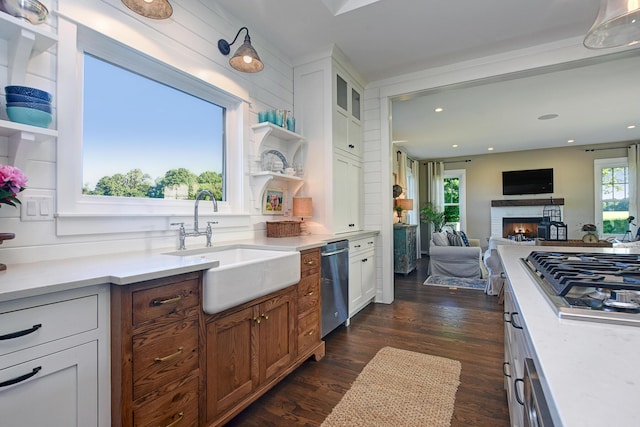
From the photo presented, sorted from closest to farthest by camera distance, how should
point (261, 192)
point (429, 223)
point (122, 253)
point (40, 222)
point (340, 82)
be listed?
point (40, 222) → point (122, 253) → point (261, 192) → point (340, 82) → point (429, 223)

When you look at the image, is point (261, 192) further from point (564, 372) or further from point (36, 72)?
point (564, 372)

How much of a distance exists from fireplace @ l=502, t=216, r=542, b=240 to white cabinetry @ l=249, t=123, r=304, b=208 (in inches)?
277

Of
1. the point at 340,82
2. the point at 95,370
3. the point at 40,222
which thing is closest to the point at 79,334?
the point at 95,370

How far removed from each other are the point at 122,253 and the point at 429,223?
27.4 feet

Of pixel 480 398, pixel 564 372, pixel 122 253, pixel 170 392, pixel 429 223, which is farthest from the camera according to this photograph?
pixel 429 223

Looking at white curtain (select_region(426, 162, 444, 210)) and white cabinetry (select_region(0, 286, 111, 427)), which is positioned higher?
white curtain (select_region(426, 162, 444, 210))

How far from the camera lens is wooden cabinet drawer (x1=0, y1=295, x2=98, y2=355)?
94 centimetres

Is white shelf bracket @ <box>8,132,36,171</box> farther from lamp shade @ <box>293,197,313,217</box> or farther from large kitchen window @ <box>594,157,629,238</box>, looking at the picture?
large kitchen window @ <box>594,157,629,238</box>

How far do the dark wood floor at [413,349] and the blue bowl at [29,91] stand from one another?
186cm

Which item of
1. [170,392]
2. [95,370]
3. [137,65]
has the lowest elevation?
[170,392]

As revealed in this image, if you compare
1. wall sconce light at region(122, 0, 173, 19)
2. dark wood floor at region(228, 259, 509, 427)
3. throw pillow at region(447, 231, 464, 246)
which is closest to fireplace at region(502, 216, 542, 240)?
throw pillow at region(447, 231, 464, 246)

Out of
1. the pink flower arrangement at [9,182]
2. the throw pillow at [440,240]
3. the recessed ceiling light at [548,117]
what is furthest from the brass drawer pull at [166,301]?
the recessed ceiling light at [548,117]

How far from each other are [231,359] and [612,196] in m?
9.43

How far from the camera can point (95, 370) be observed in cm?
114
